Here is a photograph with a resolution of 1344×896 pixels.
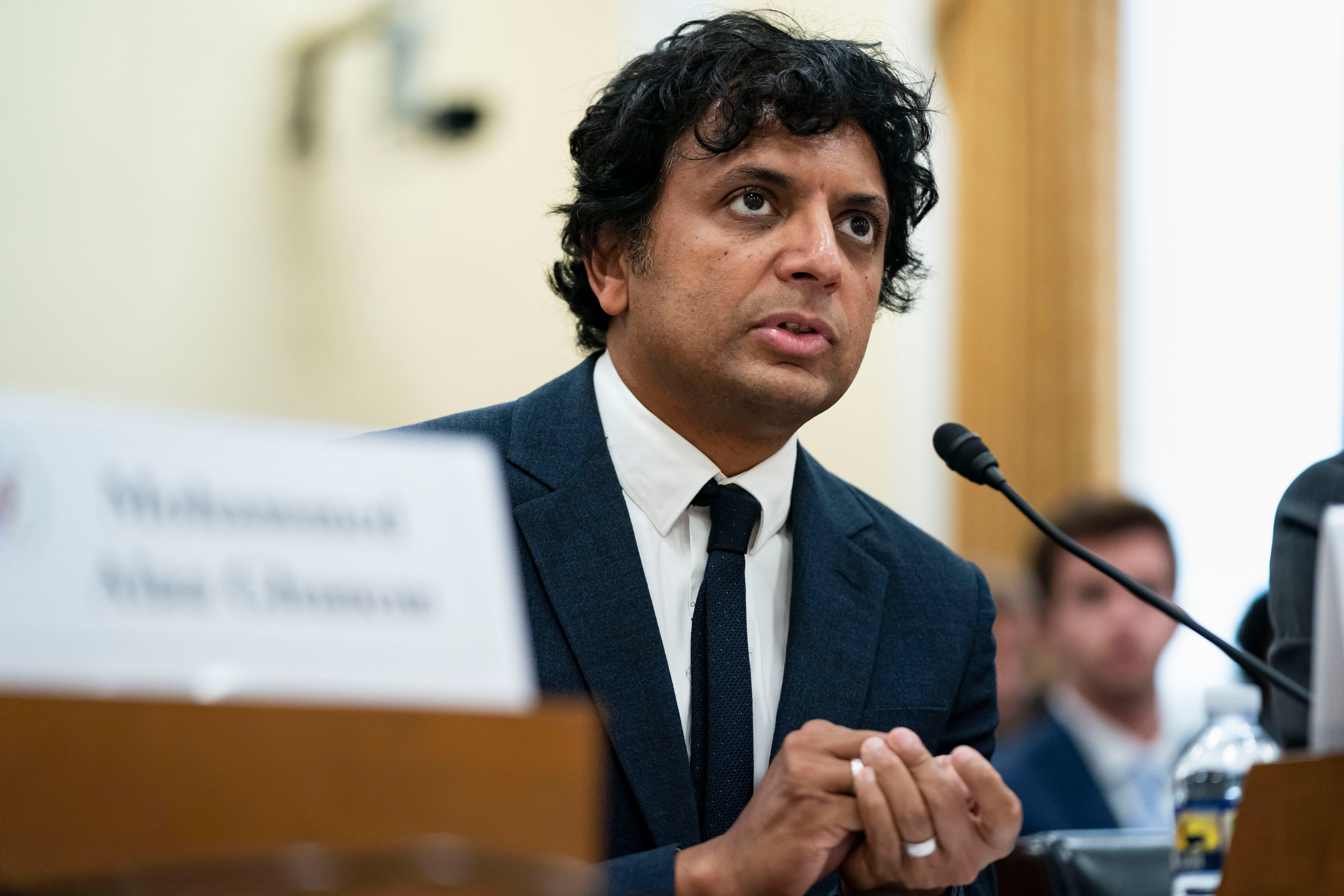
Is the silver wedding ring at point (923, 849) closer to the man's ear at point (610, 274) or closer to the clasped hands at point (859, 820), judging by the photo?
the clasped hands at point (859, 820)

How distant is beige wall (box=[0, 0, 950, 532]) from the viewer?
92.9 inches

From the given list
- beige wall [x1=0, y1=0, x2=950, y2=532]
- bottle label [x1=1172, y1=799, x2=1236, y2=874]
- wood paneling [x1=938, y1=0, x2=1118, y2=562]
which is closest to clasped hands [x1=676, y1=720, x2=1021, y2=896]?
bottle label [x1=1172, y1=799, x2=1236, y2=874]

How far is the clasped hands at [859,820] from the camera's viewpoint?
3.92 feet

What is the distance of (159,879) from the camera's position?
623 millimetres

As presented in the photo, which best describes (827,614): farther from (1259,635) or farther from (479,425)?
(1259,635)

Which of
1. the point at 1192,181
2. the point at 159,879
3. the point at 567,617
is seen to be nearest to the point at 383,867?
the point at 159,879


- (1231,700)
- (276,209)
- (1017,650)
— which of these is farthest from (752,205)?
(1017,650)

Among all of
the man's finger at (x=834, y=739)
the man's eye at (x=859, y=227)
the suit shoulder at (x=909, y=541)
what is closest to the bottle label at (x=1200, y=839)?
the suit shoulder at (x=909, y=541)

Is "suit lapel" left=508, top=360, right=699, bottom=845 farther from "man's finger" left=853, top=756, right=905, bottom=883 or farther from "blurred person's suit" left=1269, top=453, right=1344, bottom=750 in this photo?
"blurred person's suit" left=1269, top=453, right=1344, bottom=750

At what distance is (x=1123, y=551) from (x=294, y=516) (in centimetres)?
253

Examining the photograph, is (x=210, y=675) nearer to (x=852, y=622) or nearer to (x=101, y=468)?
(x=101, y=468)

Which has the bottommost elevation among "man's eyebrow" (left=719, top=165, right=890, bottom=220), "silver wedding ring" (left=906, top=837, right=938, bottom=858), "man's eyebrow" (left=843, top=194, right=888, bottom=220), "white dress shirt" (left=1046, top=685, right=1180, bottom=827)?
"white dress shirt" (left=1046, top=685, right=1180, bottom=827)

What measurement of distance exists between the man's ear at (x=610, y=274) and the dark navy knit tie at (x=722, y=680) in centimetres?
32

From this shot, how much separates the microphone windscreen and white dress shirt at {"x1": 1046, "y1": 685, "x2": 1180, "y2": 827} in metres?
1.54
